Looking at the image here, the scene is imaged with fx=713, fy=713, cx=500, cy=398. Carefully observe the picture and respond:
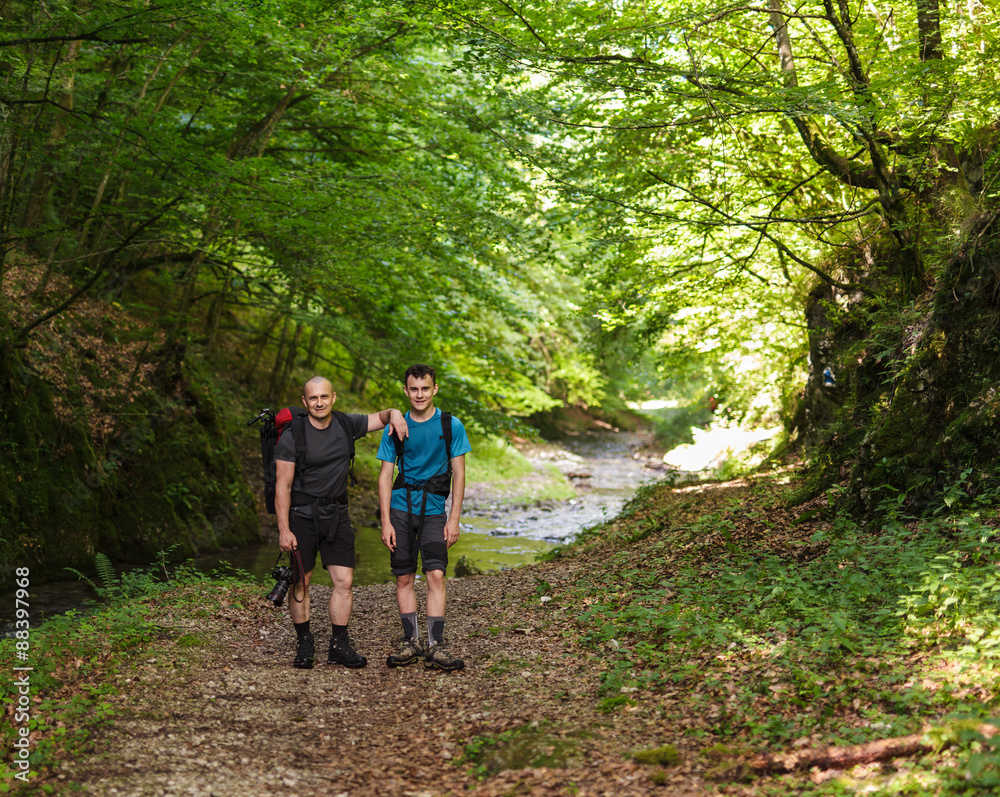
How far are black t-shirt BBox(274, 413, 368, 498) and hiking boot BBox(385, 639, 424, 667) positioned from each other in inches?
47.0

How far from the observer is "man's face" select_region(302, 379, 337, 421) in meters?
4.96

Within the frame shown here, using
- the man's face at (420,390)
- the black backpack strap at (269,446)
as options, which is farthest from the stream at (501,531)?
the man's face at (420,390)

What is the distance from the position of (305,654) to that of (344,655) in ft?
0.92

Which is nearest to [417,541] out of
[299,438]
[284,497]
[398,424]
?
[398,424]

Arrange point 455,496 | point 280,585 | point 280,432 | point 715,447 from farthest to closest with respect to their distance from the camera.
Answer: point 715,447 < point 280,585 < point 280,432 < point 455,496

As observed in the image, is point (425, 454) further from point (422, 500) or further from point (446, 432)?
point (422, 500)

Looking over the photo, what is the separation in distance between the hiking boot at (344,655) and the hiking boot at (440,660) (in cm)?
52

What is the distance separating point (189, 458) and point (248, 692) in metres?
7.96

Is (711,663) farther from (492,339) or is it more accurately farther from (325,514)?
(492,339)

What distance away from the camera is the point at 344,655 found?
5.15m

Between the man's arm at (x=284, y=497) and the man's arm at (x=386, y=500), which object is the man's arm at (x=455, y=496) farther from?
the man's arm at (x=284, y=497)

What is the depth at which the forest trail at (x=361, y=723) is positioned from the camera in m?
3.29

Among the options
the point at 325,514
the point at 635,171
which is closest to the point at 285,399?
the point at 635,171

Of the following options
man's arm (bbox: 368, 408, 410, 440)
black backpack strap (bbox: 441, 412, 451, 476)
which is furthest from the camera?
black backpack strap (bbox: 441, 412, 451, 476)
